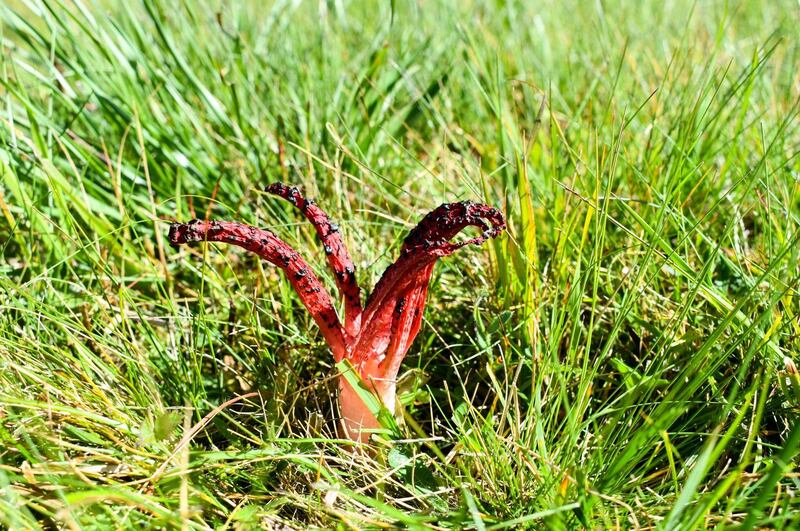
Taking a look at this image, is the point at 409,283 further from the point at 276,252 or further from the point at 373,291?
the point at 276,252

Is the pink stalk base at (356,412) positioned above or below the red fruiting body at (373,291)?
below

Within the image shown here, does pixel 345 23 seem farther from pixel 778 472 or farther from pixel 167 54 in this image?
pixel 778 472

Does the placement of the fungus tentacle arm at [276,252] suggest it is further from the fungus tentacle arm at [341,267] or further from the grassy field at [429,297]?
the grassy field at [429,297]

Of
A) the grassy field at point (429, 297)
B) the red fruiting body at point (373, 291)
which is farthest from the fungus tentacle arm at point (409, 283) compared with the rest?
the grassy field at point (429, 297)

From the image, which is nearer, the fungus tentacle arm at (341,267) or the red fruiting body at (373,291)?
the red fruiting body at (373,291)

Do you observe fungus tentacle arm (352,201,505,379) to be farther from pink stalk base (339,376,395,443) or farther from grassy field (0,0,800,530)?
grassy field (0,0,800,530)

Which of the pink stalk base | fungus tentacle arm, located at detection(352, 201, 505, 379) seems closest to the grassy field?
the pink stalk base

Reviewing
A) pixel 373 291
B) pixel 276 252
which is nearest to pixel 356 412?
pixel 373 291
